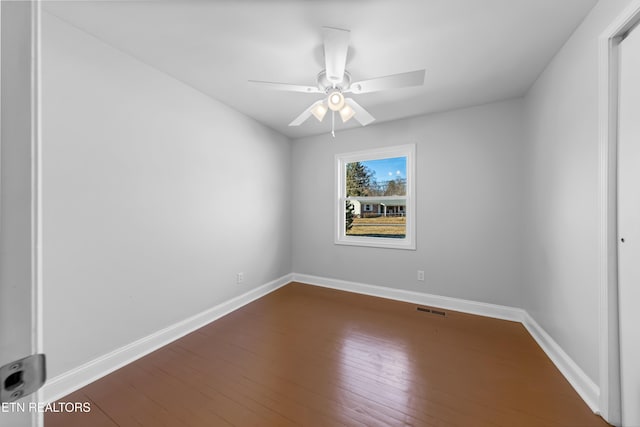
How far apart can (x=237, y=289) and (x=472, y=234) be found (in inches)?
115

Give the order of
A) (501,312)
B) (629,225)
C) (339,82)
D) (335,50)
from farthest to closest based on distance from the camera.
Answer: (501,312), (339,82), (335,50), (629,225)

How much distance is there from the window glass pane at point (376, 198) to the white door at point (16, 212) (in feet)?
10.6

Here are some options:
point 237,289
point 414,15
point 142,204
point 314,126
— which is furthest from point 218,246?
point 414,15

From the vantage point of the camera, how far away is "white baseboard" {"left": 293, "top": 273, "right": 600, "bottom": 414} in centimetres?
152

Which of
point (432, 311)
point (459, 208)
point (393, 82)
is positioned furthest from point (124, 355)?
point (459, 208)

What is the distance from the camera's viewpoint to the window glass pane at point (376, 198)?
3.28m

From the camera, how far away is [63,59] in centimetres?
154

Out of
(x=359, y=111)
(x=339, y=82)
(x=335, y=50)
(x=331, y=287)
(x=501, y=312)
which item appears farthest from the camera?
(x=331, y=287)

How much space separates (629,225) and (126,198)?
129 inches

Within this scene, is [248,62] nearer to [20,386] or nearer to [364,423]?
[20,386]

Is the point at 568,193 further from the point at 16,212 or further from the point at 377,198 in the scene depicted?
the point at 16,212

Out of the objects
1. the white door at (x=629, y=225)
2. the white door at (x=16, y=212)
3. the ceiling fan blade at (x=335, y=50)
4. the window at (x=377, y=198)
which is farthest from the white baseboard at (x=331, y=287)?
the ceiling fan blade at (x=335, y=50)

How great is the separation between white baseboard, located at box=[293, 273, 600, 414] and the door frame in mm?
115

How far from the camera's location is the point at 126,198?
1.85 meters
